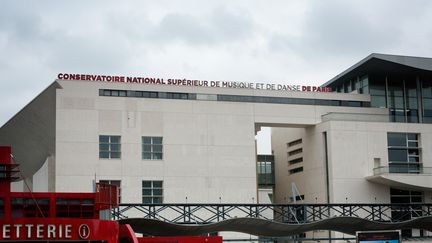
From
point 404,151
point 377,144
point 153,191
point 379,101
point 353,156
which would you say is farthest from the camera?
point 379,101

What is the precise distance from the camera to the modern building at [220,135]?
74.7m

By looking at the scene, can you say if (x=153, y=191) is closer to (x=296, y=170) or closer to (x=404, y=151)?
(x=296, y=170)

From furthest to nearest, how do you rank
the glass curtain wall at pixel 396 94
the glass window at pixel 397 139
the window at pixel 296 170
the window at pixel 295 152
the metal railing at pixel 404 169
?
the window at pixel 295 152
the window at pixel 296 170
the glass curtain wall at pixel 396 94
the glass window at pixel 397 139
the metal railing at pixel 404 169

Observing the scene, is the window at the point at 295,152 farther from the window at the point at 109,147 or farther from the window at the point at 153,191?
the window at the point at 109,147

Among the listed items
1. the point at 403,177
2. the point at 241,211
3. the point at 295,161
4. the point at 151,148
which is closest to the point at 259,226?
the point at 241,211

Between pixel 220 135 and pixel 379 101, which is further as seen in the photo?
pixel 379 101

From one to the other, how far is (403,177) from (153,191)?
2643 cm

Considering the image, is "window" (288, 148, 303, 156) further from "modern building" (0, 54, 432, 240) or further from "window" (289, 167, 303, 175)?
"window" (289, 167, 303, 175)

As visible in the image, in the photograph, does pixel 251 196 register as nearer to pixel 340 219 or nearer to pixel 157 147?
pixel 157 147

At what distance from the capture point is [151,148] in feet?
251

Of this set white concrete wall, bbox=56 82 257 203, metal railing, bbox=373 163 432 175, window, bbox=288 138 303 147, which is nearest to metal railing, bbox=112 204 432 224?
white concrete wall, bbox=56 82 257 203

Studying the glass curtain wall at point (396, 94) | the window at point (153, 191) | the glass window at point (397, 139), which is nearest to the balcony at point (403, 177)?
the glass window at point (397, 139)

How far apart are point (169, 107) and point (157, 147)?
14.7ft

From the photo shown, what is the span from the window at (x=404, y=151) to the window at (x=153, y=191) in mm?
25423
